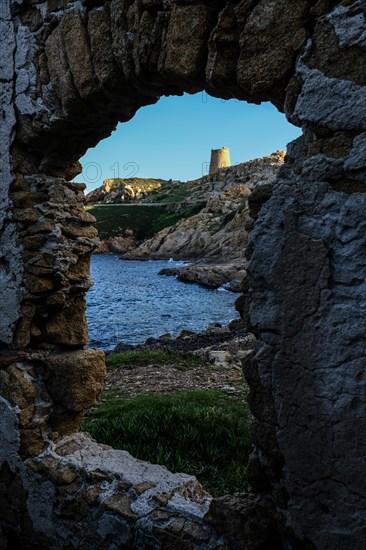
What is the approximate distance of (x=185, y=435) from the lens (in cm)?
498

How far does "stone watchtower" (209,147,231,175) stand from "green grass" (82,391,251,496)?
71.0m

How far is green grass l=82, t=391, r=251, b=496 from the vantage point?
437 cm

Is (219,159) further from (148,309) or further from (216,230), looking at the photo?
(148,309)

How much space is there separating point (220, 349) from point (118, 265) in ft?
123

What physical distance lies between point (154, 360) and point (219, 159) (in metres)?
68.0

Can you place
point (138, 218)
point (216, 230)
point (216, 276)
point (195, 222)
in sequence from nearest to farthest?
point (216, 276)
point (216, 230)
point (195, 222)
point (138, 218)

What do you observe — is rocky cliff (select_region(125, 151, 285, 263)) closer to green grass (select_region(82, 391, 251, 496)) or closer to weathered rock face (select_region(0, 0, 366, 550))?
green grass (select_region(82, 391, 251, 496))

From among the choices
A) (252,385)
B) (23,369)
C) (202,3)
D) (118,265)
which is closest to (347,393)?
(252,385)

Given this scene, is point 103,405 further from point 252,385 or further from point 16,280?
point 252,385

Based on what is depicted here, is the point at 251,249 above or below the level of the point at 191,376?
above

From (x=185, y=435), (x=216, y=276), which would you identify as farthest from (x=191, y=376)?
(x=216, y=276)

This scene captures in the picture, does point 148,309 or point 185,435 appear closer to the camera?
point 185,435

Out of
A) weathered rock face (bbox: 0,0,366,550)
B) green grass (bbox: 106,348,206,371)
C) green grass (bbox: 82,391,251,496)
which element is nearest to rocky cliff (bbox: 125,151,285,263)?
green grass (bbox: 106,348,206,371)

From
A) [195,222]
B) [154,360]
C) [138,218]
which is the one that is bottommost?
[154,360]
